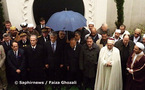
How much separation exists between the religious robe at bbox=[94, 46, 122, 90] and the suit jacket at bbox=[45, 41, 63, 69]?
1194 mm

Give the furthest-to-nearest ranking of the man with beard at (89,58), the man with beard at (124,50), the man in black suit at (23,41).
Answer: the man in black suit at (23,41)
the man with beard at (124,50)
the man with beard at (89,58)

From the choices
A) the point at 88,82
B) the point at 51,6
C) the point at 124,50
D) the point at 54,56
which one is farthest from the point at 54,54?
the point at 51,6

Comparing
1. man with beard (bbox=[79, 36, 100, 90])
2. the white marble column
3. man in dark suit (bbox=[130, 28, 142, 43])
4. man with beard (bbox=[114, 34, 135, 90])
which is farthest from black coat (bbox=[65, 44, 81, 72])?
the white marble column

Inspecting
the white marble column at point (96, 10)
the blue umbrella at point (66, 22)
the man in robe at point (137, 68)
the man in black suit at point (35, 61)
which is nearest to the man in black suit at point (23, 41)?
the man in black suit at point (35, 61)

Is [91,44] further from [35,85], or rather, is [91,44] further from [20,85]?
[20,85]

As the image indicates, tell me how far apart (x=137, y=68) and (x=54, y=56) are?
2.30 metres

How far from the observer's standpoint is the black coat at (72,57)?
4.64 m

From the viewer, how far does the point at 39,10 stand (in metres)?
8.04

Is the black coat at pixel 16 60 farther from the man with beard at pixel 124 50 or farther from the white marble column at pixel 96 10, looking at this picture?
the white marble column at pixel 96 10

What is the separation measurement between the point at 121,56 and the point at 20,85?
3.30 m

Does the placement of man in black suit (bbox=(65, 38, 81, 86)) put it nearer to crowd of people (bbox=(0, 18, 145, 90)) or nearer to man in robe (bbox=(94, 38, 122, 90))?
crowd of people (bbox=(0, 18, 145, 90))

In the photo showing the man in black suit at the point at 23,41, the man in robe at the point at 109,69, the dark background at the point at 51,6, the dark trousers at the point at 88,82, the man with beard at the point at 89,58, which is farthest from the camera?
the dark background at the point at 51,6

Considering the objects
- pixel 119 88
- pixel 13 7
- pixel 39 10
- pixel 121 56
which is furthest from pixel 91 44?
pixel 13 7

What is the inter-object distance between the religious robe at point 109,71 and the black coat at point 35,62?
1.67 meters
